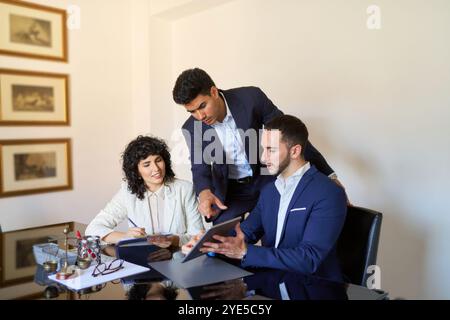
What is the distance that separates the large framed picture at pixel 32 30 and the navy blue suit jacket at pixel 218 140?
5.96ft

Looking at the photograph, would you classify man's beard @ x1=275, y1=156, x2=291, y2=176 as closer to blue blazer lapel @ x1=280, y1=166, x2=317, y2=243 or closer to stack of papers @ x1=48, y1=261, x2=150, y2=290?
blue blazer lapel @ x1=280, y1=166, x2=317, y2=243

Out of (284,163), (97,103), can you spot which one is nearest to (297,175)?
(284,163)

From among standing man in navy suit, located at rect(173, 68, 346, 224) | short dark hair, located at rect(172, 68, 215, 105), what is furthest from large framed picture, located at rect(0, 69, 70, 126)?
short dark hair, located at rect(172, 68, 215, 105)

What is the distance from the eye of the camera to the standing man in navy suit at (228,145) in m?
2.22

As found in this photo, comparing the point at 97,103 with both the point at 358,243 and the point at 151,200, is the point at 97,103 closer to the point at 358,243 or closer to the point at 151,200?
the point at 151,200

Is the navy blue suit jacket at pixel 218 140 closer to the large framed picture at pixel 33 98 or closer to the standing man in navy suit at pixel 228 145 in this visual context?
the standing man in navy suit at pixel 228 145

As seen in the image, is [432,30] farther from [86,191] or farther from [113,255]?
[86,191]

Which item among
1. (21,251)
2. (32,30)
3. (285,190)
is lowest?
(21,251)

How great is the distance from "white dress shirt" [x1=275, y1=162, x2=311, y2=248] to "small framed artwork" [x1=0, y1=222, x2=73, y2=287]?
0.96 metres

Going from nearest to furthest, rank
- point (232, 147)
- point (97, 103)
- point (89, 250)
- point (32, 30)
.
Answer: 1. point (89, 250)
2. point (232, 147)
3. point (32, 30)
4. point (97, 103)

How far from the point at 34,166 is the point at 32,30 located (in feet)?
3.75

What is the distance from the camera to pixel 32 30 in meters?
3.48

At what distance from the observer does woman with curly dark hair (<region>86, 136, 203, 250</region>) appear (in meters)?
2.26

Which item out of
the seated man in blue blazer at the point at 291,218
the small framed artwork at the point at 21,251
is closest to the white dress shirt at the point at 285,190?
the seated man in blue blazer at the point at 291,218
